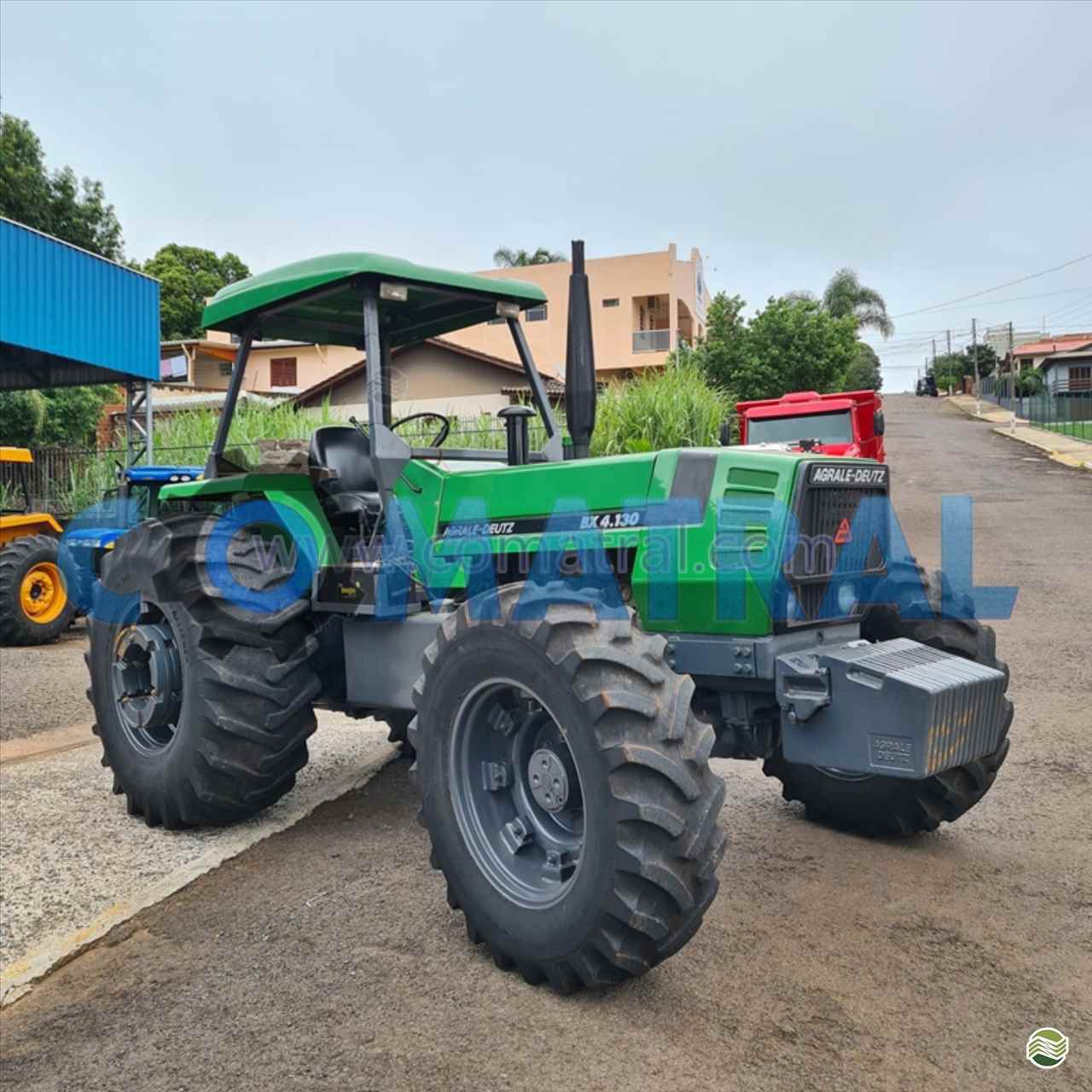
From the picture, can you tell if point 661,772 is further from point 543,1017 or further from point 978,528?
point 978,528

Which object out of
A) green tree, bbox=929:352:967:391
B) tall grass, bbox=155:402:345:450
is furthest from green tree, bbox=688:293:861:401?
green tree, bbox=929:352:967:391

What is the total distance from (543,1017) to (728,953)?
73 centimetres

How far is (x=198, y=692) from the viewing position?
4430mm

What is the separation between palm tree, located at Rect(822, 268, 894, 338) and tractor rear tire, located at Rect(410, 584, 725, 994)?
49090 mm

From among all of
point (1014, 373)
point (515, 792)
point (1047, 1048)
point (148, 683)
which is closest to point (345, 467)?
point (148, 683)

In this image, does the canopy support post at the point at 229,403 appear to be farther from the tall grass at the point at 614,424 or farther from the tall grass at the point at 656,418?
the tall grass at the point at 656,418

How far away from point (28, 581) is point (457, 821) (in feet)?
30.7

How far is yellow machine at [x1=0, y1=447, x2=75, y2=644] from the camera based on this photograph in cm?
1077

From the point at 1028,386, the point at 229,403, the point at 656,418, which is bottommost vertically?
the point at 229,403

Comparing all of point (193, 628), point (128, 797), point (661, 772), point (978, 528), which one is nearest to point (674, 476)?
point (661, 772)

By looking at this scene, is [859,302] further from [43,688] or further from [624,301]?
[43,688]

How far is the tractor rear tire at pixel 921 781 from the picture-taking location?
13.7ft

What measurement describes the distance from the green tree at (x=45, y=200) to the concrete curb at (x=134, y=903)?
2970 cm

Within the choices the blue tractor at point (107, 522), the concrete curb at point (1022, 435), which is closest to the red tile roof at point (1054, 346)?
the concrete curb at point (1022, 435)
